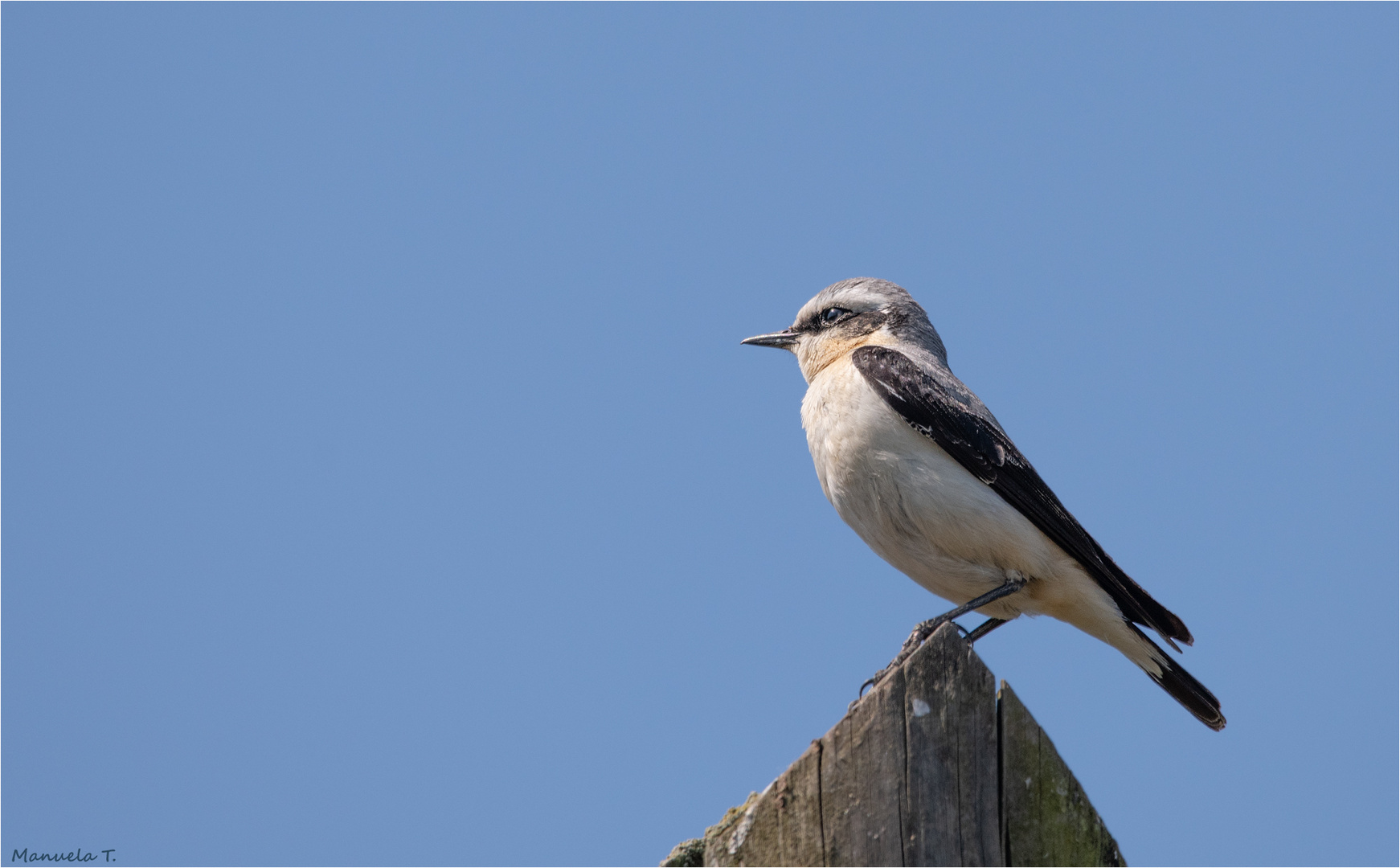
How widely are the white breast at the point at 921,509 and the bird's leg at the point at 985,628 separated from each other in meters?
0.29

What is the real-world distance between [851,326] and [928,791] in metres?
5.17

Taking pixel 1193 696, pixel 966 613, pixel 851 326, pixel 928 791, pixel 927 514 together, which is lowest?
pixel 928 791

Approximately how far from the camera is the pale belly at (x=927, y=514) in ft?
20.8

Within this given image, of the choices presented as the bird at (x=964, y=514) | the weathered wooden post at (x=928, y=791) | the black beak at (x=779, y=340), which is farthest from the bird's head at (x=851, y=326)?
the weathered wooden post at (x=928, y=791)

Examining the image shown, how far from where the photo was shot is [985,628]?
22.4ft

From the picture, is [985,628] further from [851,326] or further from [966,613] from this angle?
[851,326]

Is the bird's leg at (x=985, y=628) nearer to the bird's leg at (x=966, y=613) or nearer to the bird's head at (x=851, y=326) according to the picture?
the bird's leg at (x=966, y=613)

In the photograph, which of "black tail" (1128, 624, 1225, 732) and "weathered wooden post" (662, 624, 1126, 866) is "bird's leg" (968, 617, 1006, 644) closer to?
"black tail" (1128, 624, 1225, 732)

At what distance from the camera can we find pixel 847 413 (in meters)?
6.71

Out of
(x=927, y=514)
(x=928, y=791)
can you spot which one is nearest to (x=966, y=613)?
(x=927, y=514)

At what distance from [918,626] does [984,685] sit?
1540 mm

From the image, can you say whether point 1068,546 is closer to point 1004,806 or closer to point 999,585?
point 999,585

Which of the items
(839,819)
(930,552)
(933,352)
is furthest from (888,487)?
(839,819)

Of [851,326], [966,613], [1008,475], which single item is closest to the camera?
[966,613]
